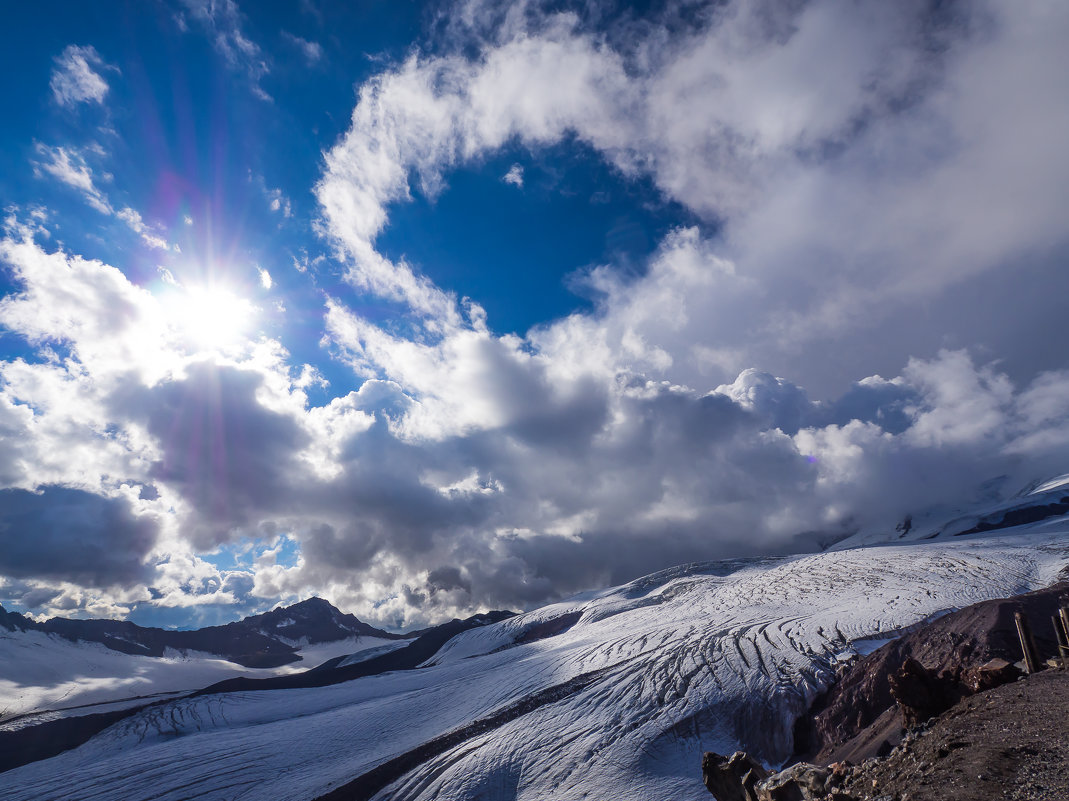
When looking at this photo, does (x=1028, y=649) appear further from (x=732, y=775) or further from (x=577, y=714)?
(x=577, y=714)

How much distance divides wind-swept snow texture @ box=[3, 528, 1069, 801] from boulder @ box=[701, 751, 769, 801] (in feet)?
51.3

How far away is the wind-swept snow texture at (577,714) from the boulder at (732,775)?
615 inches

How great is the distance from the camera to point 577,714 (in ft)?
147

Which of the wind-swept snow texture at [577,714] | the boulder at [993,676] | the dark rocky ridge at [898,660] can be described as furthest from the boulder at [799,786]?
the wind-swept snow texture at [577,714]

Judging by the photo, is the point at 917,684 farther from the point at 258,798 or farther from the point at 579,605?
the point at 579,605

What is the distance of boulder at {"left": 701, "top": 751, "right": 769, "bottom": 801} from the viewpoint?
1791 centimetres

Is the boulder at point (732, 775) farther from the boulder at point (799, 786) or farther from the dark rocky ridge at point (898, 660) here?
the dark rocky ridge at point (898, 660)

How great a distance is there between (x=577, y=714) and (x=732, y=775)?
98.0 ft

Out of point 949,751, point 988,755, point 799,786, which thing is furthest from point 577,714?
point 988,755

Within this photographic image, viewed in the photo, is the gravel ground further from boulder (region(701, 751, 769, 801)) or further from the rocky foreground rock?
boulder (region(701, 751, 769, 801))

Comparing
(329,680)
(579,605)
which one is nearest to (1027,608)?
(579,605)

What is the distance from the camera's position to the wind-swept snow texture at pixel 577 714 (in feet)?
123

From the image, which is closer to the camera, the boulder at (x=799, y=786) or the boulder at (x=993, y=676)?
the boulder at (x=799, y=786)

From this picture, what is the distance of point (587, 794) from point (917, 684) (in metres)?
23.3
